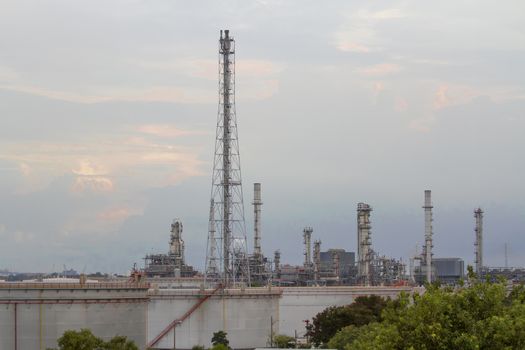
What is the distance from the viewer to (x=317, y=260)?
144000 millimetres

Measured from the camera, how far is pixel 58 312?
56.4 meters

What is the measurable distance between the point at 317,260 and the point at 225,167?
5416cm

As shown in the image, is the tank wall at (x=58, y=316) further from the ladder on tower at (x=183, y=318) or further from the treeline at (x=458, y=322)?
the treeline at (x=458, y=322)

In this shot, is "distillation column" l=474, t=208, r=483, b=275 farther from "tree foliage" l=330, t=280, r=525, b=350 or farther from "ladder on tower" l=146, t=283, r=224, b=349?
"tree foliage" l=330, t=280, r=525, b=350

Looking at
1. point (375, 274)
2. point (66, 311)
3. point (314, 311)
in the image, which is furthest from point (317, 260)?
point (66, 311)

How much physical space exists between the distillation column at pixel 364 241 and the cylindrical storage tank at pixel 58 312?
71.2 metres

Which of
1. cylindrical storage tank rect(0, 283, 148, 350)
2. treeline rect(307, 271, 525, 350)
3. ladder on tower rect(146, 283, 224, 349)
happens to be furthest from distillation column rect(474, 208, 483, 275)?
treeline rect(307, 271, 525, 350)

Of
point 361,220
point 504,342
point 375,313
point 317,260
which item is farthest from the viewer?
point 317,260

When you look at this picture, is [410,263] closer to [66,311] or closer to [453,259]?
[453,259]

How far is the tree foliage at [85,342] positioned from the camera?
167 ft

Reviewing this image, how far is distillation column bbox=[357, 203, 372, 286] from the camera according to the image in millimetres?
128375

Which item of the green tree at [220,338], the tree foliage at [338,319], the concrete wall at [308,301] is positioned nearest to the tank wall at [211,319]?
the green tree at [220,338]

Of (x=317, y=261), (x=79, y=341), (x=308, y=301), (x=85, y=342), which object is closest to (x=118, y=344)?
(x=85, y=342)

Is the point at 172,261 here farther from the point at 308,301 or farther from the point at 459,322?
the point at 459,322
